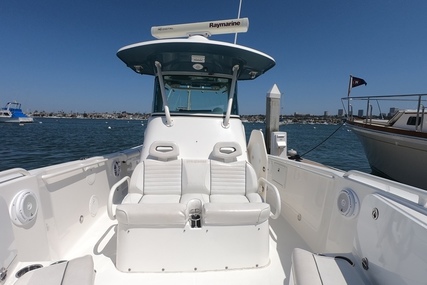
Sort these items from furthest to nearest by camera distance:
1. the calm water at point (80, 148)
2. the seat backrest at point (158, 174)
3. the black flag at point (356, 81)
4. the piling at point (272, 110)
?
1. the calm water at point (80, 148)
2. the black flag at point (356, 81)
3. the piling at point (272, 110)
4. the seat backrest at point (158, 174)

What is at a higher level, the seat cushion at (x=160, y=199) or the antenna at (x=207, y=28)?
the antenna at (x=207, y=28)

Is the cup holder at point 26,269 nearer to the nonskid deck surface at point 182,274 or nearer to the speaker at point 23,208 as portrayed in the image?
the speaker at point 23,208

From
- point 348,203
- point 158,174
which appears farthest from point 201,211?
point 348,203

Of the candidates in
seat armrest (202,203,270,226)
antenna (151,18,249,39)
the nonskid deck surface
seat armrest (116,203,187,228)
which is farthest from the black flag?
seat armrest (116,203,187,228)

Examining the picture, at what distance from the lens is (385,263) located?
3.92 ft

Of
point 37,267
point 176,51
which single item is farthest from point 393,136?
point 37,267

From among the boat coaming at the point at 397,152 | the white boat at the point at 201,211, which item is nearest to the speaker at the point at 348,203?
the white boat at the point at 201,211

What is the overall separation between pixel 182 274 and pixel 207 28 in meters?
2.94

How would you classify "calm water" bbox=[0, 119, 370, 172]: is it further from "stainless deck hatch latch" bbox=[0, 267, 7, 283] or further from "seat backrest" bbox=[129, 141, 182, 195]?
"stainless deck hatch latch" bbox=[0, 267, 7, 283]

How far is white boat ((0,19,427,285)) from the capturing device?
1.31m

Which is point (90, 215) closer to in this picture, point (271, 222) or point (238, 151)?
point (238, 151)

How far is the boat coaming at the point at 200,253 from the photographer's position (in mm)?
1293

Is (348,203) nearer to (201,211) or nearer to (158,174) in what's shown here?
(201,211)

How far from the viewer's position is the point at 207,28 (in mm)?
3248
